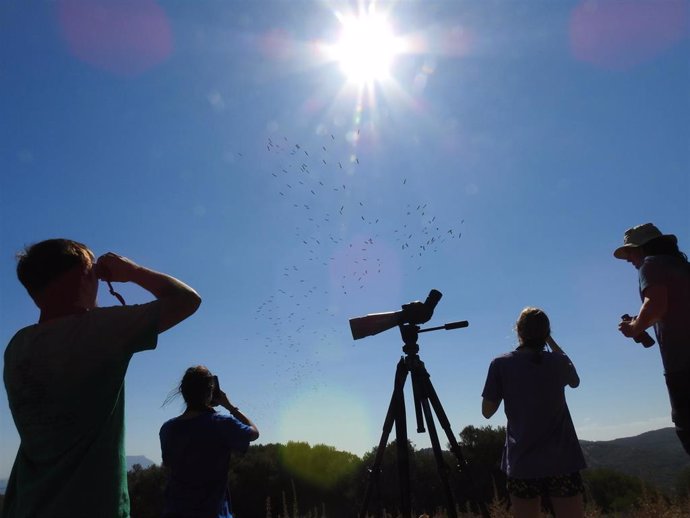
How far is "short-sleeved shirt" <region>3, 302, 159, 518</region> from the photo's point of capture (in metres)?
1.68

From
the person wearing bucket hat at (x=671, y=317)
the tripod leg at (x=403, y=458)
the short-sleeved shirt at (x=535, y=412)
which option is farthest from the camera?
the tripod leg at (x=403, y=458)

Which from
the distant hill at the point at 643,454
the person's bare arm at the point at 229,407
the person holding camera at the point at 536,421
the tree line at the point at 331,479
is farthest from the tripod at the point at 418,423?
the distant hill at the point at 643,454

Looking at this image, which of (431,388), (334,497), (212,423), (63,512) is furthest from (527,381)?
(334,497)

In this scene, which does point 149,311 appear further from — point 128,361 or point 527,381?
point 527,381

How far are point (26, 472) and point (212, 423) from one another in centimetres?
142

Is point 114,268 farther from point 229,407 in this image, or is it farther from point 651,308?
point 651,308

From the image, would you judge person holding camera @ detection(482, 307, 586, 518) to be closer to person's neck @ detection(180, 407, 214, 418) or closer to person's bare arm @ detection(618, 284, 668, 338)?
person's bare arm @ detection(618, 284, 668, 338)

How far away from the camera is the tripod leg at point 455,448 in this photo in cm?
368

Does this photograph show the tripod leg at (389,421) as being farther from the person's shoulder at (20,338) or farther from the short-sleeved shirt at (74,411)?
the person's shoulder at (20,338)

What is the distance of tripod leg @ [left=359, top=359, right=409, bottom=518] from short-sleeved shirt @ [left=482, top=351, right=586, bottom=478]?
73 cm

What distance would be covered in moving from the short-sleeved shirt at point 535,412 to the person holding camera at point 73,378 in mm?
2498

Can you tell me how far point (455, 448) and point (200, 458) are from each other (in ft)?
6.37

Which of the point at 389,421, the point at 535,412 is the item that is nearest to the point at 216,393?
the point at 389,421

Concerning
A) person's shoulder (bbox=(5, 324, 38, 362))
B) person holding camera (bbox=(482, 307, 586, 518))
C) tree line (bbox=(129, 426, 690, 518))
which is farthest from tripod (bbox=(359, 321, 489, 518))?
tree line (bbox=(129, 426, 690, 518))
